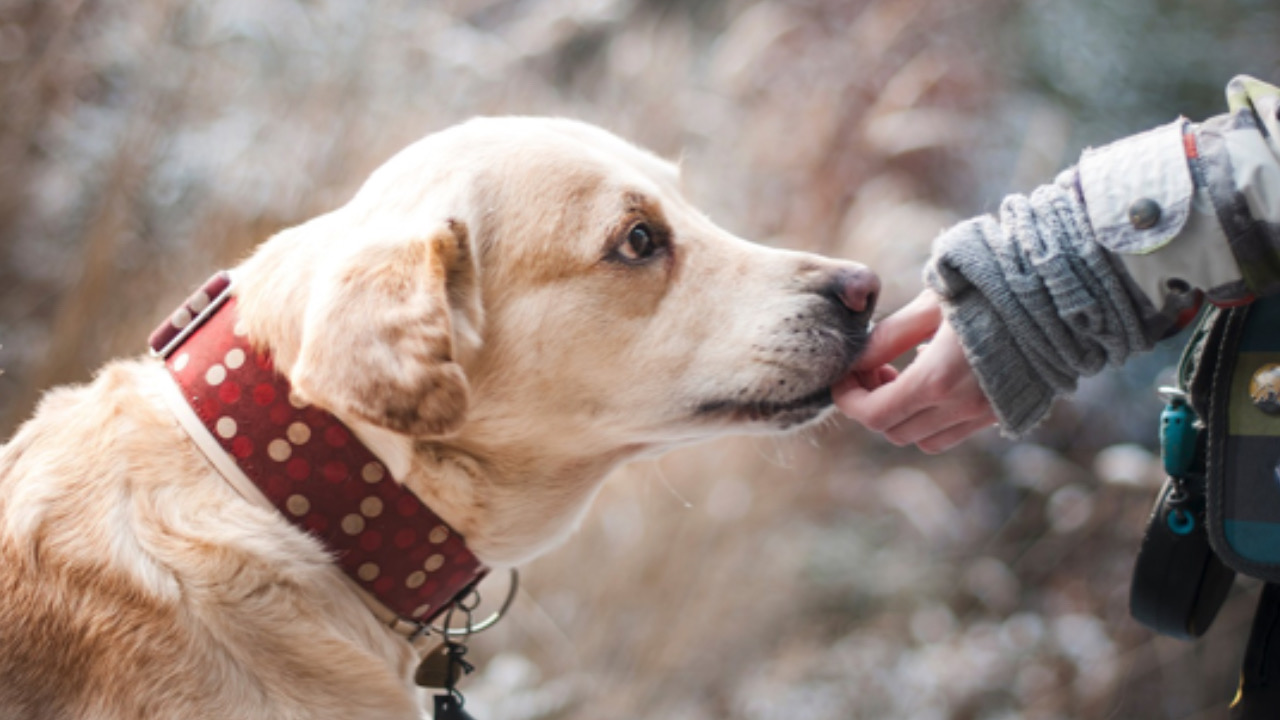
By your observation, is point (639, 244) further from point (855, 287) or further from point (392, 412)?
point (392, 412)

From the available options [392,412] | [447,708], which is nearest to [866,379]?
[392,412]

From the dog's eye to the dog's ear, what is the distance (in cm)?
39

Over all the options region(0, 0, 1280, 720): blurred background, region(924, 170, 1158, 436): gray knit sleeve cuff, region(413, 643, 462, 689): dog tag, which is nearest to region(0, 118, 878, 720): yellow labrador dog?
region(413, 643, 462, 689): dog tag

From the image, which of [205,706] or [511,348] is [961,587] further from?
[205,706]

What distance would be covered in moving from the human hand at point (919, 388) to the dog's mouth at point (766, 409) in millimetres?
47

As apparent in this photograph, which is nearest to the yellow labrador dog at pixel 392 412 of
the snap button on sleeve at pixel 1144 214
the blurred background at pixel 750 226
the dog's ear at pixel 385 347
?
the dog's ear at pixel 385 347

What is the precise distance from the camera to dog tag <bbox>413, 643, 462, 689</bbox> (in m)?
1.93

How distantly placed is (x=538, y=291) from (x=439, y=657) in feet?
2.40

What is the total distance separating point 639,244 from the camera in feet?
6.28

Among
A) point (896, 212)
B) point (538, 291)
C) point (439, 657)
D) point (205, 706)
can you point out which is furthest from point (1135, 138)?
point (896, 212)

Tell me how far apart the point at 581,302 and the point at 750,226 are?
6.34 feet

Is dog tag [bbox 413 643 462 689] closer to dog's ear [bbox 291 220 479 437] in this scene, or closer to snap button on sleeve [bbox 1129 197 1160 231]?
dog's ear [bbox 291 220 479 437]

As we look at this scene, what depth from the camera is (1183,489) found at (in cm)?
176

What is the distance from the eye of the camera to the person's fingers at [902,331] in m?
1.85
